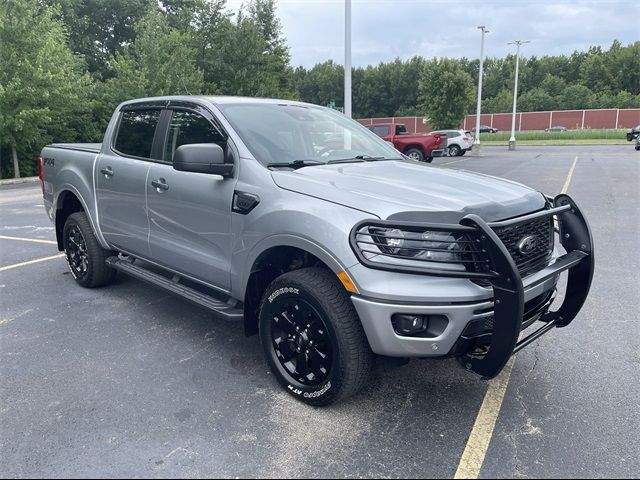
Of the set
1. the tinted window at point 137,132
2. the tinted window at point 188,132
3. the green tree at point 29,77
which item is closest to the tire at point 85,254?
the tinted window at point 137,132

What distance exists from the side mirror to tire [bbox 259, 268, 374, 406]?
88 cm

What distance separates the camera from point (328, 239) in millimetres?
2789

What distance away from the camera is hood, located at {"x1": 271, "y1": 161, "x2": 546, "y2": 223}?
2707 millimetres

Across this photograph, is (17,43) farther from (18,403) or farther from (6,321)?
(18,403)

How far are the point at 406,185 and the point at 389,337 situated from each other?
3.17ft

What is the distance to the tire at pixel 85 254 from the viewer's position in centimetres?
508

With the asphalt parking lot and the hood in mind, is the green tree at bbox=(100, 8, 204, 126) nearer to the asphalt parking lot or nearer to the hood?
the asphalt parking lot

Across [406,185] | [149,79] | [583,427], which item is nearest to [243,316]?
[406,185]

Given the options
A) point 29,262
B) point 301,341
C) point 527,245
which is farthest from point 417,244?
point 29,262

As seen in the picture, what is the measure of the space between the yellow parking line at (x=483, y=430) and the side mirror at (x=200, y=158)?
223 centimetres

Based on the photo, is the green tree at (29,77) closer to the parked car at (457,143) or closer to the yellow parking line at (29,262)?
the yellow parking line at (29,262)

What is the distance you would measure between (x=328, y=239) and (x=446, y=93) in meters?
43.9

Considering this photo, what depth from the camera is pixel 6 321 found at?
14.7 ft

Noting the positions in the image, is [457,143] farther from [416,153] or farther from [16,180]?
[16,180]
